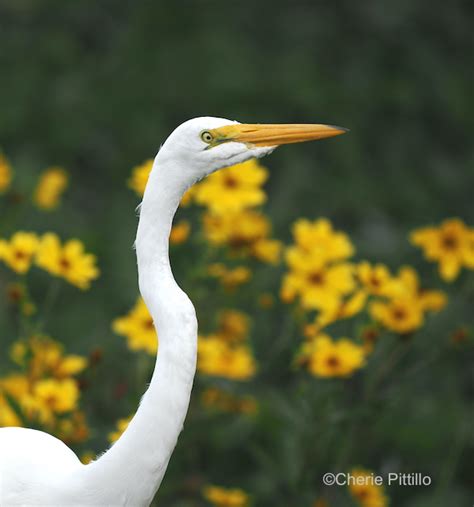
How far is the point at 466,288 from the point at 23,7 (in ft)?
13.5

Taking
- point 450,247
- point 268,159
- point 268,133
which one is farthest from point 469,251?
point 268,159

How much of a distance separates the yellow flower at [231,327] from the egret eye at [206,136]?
3.48 feet

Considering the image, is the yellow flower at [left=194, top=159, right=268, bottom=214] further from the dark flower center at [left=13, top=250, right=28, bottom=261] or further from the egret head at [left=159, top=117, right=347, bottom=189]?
the egret head at [left=159, top=117, right=347, bottom=189]

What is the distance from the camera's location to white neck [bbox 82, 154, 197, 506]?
4.97ft

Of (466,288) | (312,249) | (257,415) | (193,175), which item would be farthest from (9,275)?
(193,175)

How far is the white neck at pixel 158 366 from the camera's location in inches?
59.7

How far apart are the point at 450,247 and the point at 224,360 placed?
0.65 metres

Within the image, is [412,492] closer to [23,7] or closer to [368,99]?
[368,99]

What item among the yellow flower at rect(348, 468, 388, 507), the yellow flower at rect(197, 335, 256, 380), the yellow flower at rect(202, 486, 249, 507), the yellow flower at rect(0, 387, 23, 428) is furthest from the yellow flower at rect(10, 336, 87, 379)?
the yellow flower at rect(348, 468, 388, 507)

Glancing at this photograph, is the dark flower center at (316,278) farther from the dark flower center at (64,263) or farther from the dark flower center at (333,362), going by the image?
the dark flower center at (64,263)

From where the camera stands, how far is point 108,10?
5.78 meters

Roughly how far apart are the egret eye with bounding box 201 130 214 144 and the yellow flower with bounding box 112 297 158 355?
0.72 m

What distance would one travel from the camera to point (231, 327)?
2.56 metres

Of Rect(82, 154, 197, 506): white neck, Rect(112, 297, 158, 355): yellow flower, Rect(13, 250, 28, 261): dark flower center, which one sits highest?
Rect(13, 250, 28, 261): dark flower center
